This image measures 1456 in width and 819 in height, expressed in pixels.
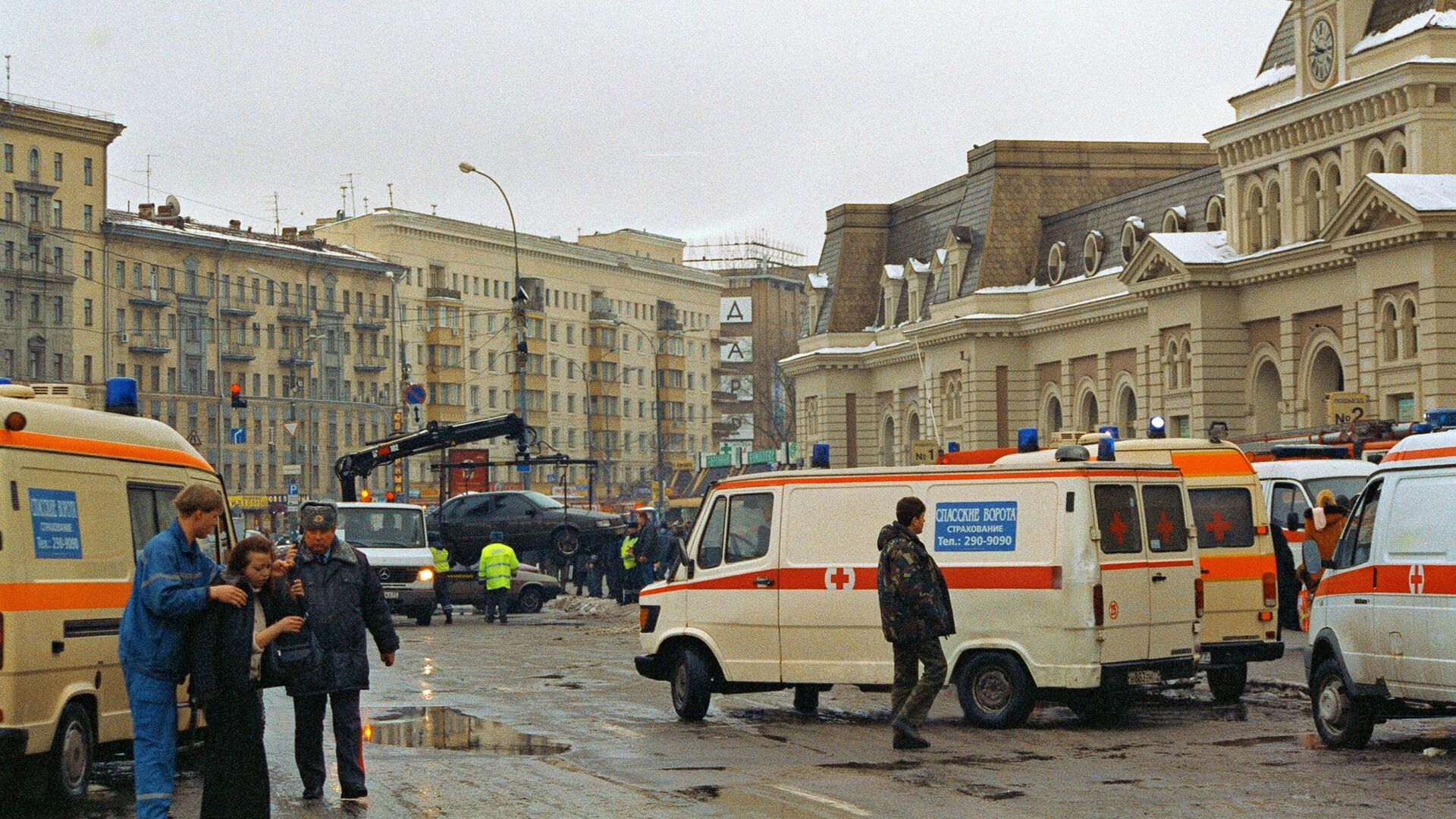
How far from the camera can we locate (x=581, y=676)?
882 inches

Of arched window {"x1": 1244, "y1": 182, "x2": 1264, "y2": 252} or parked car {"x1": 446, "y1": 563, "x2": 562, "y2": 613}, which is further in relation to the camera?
arched window {"x1": 1244, "y1": 182, "x2": 1264, "y2": 252}

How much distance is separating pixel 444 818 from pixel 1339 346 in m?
41.2

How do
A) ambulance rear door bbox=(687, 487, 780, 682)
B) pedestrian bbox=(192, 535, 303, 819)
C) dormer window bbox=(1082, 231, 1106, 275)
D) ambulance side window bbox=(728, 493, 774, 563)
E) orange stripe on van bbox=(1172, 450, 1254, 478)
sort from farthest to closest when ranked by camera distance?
1. dormer window bbox=(1082, 231, 1106, 275)
2. orange stripe on van bbox=(1172, 450, 1254, 478)
3. ambulance side window bbox=(728, 493, 774, 563)
4. ambulance rear door bbox=(687, 487, 780, 682)
5. pedestrian bbox=(192, 535, 303, 819)

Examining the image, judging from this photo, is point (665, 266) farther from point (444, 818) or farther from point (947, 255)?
point (444, 818)

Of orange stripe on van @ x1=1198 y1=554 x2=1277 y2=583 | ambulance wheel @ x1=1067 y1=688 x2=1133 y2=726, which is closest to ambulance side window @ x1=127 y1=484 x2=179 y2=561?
ambulance wheel @ x1=1067 y1=688 x2=1133 y2=726

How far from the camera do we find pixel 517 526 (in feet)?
136

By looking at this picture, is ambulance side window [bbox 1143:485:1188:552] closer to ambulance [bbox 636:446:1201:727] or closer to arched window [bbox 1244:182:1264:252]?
ambulance [bbox 636:446:1201:727]

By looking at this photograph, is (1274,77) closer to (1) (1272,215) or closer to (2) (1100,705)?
(1) (1272,215)

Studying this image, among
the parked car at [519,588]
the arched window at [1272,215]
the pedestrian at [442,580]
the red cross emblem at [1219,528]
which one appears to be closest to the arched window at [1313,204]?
the arched window at [1272,215]

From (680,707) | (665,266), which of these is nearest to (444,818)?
(680,707)

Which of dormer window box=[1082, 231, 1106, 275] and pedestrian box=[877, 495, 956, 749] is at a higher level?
dormer window box=[1082, 231, 1106, 275]

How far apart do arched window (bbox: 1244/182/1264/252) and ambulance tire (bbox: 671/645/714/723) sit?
3964 cm

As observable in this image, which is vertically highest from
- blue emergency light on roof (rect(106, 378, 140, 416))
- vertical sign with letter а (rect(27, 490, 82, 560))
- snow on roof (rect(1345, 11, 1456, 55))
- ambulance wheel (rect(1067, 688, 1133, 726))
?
snow on roof (rect(1345, 11, 1456, 55))

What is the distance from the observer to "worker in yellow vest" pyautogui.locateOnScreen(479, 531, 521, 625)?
35562mm
